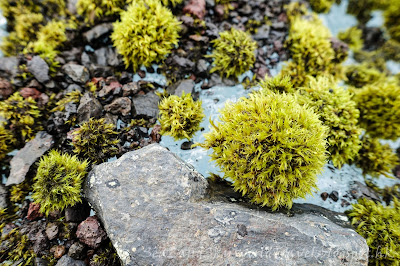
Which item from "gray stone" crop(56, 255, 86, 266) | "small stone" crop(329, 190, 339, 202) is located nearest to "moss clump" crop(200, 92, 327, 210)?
"small stone" crop(329, 190, 339, 202)

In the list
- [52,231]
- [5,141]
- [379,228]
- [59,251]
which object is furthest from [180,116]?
[379,228]

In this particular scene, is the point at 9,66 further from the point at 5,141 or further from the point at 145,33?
the point at 145,33

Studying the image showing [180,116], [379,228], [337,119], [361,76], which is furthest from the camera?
[361,76]

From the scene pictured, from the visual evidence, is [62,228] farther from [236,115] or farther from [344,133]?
[344,133]

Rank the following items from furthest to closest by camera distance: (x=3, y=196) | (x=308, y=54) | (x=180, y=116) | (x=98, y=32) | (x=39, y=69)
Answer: (x=308, y=54), (x=98, y=32), (x=39, y=69), (x=180, y=116), (x=3, y=196)

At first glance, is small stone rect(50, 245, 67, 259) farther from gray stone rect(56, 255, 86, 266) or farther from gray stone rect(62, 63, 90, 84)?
gray stone rect(62, 63, 90, 84)
